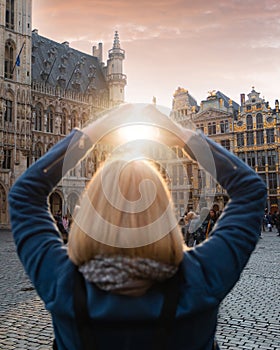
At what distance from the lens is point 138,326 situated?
1.22 metres

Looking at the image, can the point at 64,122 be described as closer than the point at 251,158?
No

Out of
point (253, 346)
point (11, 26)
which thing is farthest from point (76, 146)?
point (11, 26)

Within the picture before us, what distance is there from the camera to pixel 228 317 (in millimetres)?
5645

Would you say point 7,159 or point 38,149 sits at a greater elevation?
point 38,149

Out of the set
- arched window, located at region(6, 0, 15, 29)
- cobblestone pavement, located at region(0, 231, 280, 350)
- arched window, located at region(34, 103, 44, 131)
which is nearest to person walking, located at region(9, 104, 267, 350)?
cobblestone pavement, located at region(0, 231, 280, 350)

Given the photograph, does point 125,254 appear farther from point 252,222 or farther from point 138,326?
point 252,222

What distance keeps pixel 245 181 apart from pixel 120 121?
1.54ft

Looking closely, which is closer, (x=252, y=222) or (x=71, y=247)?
(x=71, y=247)

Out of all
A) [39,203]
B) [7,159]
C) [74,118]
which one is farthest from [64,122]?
[39,203]

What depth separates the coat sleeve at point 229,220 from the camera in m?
1.30

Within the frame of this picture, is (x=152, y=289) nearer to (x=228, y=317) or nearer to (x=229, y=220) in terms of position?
(x=229, y=220)

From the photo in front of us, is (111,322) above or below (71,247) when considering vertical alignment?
below

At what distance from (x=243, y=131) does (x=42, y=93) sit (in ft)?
59.6

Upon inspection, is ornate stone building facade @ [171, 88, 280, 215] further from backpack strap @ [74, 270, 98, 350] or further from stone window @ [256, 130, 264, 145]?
backpack strap @ [74, 270, 98, 350]
